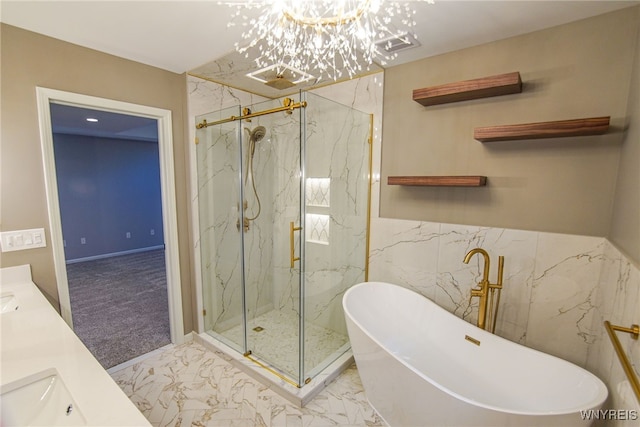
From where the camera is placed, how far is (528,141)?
1.86m

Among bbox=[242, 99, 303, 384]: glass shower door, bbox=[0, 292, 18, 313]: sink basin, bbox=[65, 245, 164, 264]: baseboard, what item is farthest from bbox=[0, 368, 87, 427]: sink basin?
bbox=[65, 245, 164, 264]: baseboard

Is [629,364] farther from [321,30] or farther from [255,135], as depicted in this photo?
[255,135]

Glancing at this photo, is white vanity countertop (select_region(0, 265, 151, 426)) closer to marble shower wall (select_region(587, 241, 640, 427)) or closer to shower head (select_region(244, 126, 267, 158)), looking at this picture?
marble shower wall (select_region(587, 241, 640, 427))

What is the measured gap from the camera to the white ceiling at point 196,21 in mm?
1584

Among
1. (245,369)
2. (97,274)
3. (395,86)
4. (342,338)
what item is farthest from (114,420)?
(97,274)

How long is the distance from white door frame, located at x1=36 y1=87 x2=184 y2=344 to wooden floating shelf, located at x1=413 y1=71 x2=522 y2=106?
85.4 inches

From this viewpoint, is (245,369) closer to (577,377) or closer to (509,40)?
(577,377)

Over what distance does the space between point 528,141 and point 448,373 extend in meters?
1.67

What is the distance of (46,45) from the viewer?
6.29ft

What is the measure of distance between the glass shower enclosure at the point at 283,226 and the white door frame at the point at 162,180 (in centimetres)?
27

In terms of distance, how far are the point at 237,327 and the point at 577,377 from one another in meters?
2.63

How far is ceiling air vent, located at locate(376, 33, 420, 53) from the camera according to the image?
1.89m

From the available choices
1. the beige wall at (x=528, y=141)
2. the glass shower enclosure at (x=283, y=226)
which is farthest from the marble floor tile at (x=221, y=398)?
the beige wall at (x=528, y=141)

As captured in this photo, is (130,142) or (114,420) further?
(130,142)
